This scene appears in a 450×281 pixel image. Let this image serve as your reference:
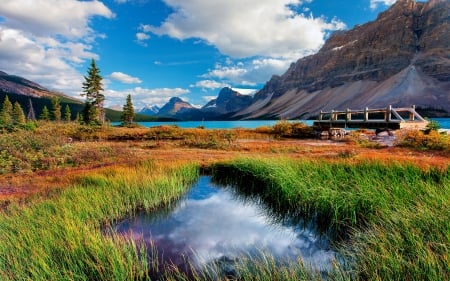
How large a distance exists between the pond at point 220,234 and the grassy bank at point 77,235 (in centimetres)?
69

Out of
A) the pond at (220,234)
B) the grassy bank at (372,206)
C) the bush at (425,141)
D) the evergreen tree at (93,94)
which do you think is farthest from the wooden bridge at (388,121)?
the evergreen tree at (93,94)

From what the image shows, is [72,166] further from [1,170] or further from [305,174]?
[305,174]

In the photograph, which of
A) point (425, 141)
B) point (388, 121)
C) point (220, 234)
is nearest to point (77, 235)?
point (220, 234)

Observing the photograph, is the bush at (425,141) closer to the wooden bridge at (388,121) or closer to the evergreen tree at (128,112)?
the wooden bridge at (388,121)

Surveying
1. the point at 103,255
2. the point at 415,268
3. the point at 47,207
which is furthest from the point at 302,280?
the point at 47,207

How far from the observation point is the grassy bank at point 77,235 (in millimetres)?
4242

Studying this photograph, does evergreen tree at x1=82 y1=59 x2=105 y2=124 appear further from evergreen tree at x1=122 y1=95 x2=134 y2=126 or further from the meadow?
the meadow

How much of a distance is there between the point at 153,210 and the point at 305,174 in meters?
5.44

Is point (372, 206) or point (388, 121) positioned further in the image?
point (388, 121)

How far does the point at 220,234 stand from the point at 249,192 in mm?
4117

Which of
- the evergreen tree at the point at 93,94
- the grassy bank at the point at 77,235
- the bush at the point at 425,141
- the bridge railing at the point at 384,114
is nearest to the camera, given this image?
the grassy bank at the point at 77,235

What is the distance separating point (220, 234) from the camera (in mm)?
6754

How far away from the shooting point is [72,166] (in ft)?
47.9

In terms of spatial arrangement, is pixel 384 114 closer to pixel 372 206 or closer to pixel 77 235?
pixel 372 206
